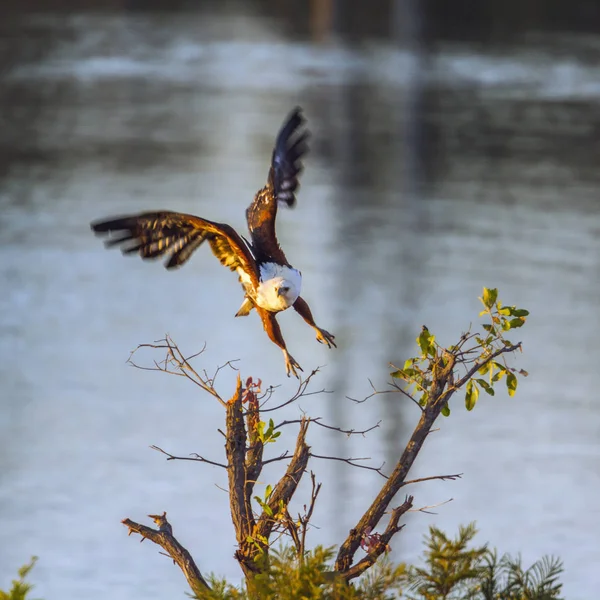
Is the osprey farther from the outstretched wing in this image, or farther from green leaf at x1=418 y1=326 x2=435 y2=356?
green leaf at x1=418 y1=326 x2=435 y2=356

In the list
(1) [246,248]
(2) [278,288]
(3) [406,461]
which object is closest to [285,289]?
(2) [278,288]

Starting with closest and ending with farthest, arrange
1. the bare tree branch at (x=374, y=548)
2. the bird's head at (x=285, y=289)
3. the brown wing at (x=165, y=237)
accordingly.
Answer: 1. the bare tree branch at (x=374, y=548)
2. the bird's head at (x=285, y=289)
3. the brown wing at (x=165, y=237)

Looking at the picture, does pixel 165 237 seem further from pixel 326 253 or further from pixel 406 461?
pixel 326 253

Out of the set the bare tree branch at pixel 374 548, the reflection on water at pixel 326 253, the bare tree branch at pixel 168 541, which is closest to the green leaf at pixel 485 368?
the bare tree branch at pixel 374 548

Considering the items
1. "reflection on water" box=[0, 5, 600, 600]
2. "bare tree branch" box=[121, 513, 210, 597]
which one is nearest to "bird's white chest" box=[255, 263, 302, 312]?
"bare tree branch" box=[121, 513, 210, 597]

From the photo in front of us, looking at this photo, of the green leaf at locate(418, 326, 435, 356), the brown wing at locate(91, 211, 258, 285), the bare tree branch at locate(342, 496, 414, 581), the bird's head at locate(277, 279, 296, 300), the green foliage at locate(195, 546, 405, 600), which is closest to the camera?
the green foliage at locate(195, 546, 405, 600)

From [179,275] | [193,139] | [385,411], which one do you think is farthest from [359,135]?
[385,411]

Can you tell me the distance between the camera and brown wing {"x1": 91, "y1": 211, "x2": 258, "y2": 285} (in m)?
3.02

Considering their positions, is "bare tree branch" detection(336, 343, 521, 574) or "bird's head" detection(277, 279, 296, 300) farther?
"bird's head" detection(277, 279, 296, 300)

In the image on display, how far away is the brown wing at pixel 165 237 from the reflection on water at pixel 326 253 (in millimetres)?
3176

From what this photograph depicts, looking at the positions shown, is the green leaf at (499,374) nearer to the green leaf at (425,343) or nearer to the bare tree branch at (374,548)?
the green leaf at (425,343)

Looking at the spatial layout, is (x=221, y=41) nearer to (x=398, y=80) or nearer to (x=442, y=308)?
(x=398, y=80)

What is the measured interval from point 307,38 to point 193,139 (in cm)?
691

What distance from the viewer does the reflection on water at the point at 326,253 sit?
6859mm
